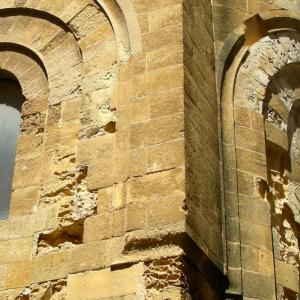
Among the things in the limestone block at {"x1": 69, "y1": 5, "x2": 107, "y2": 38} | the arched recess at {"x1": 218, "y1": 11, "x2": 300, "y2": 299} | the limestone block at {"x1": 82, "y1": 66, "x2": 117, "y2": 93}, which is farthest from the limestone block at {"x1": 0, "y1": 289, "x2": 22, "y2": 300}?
the limestone block at {"x1": 69, "y1": 5, "x2": 107, "y2": 38}

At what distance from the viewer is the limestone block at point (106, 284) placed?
4848mm

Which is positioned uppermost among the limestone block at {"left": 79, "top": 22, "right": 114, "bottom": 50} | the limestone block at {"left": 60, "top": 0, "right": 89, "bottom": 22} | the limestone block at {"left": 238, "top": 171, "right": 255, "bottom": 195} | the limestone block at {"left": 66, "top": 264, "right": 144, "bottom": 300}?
the limestone block at {"left": 60, "top": 0, "right": 89, "bottom": 22}

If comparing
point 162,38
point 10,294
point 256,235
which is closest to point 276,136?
point 256,235

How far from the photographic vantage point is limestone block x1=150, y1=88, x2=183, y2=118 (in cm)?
547

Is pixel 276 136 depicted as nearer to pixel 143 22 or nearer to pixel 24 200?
pixel 143 22

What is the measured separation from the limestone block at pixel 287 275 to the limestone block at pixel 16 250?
6.81 feet

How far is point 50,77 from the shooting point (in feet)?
20.8

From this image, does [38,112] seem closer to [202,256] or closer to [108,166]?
[108,166]

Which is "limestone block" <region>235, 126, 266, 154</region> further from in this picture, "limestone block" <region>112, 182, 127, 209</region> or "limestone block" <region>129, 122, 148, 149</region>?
"limestone block" <region>112, 182, 127, 209</region>

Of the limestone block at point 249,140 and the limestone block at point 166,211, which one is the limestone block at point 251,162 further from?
the limestone block at point 166,211

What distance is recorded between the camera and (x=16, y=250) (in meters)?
5.58

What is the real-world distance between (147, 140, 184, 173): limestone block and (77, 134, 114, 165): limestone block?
41 centimetres

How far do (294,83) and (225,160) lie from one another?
1720 millimetres

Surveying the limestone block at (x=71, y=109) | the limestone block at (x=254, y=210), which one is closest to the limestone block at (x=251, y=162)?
the limestone block at (x=254, y=210)
